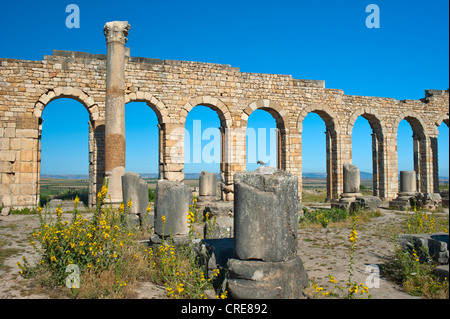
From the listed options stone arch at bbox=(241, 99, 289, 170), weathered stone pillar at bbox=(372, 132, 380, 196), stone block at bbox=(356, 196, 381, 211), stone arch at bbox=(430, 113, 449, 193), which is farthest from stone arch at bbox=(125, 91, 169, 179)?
stone arch at bbox=(430, 113, 449, 193)

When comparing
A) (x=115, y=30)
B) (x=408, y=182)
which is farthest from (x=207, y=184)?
(x=408, y=182)

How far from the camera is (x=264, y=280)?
→ 146 inches

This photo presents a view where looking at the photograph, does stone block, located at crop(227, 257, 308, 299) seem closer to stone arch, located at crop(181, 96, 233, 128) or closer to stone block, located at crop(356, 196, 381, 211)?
stone block, located at crop(356, 196, 381, 211)

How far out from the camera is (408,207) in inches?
547

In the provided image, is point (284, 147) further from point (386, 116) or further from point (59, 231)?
point (59, 231)

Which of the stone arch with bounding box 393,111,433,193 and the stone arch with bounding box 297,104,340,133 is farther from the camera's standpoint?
the stone arch with bounding box 393,111,433,193


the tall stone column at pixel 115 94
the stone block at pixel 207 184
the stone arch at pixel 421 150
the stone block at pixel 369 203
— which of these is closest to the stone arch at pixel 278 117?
the stone block at pixel 207 184

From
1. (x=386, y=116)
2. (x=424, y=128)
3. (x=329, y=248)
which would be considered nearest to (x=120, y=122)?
(x=329, y=248)

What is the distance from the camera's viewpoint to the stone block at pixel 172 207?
20.5 feet

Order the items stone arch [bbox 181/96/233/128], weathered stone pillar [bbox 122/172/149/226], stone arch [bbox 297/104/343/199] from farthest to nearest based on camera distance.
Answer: stone arch [bbox 297/104/343/199], stone arch [bbox 181/96/233/128], weathered stone pillar [bbox 122/172/149/226]

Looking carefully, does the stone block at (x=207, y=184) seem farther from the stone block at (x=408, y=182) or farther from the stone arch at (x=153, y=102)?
the stone block at (x=408, y=182)

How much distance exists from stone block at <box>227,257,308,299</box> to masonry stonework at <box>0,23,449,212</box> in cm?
1039

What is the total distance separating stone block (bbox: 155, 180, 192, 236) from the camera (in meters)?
6.25
